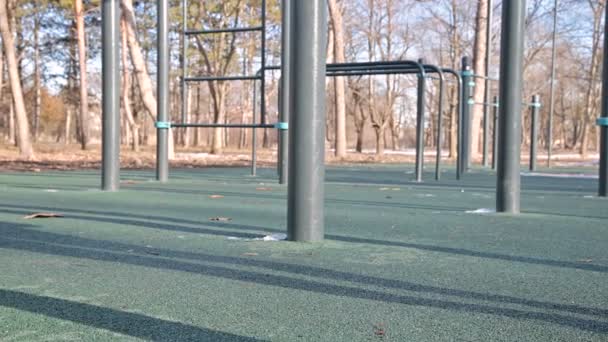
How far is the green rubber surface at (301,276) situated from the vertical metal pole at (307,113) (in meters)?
0.23

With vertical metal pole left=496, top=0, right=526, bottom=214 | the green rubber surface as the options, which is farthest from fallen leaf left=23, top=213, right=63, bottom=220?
vertical metal pole left=496, top=0, right=526, bottom=214

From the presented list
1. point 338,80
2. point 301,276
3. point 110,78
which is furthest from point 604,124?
point 338,80

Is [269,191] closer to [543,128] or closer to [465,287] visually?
[465,287]

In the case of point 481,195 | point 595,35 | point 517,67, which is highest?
point 595,35

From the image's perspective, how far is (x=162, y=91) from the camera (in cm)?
897

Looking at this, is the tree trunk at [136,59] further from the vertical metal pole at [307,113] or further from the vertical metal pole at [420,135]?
the vertical metal pole at [307,113]

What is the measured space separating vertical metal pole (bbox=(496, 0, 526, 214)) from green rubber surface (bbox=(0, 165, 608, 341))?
44 centimetres

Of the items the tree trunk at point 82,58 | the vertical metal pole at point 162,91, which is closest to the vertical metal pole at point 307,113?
the vertical metal pole at point 162,91

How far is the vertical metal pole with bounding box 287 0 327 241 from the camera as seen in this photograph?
388 centimetres

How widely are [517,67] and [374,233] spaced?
1.93 metres

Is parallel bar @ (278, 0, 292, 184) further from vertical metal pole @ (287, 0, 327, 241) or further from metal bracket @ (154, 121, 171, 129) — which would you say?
vertical metal pole @ (287, 0, 327, 241)

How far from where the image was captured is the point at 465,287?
9.14ft

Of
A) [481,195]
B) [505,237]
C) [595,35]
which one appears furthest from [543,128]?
[505,237]

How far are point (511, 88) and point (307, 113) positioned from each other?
6.91ft
